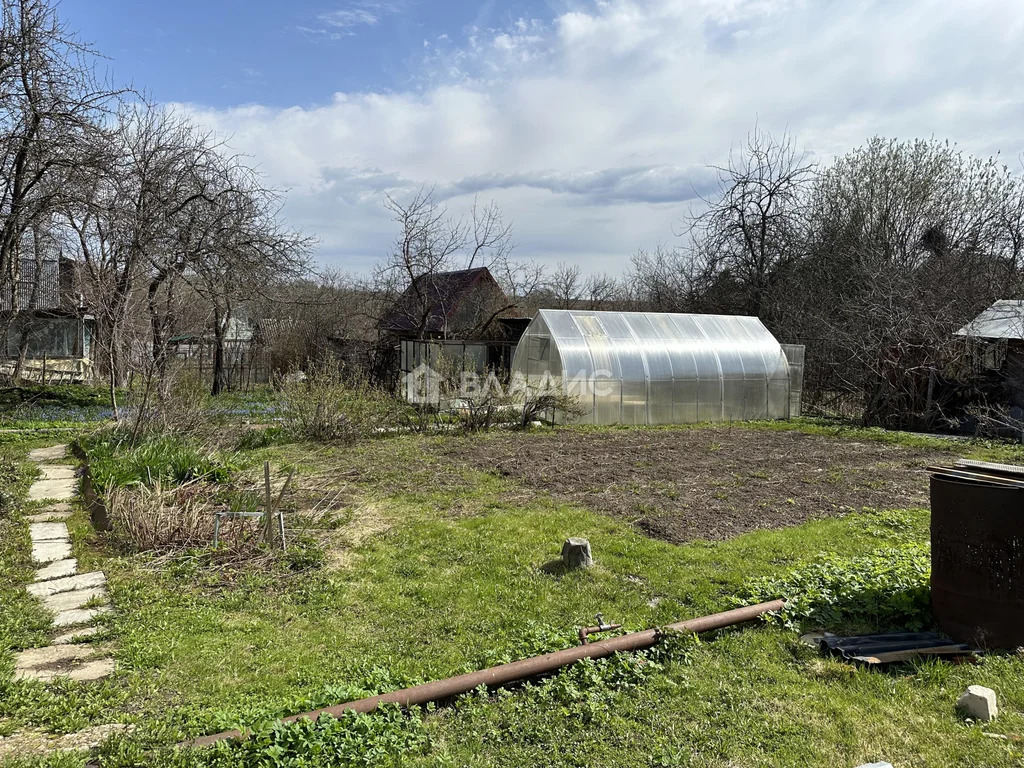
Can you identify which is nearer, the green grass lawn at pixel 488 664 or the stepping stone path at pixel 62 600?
the green grass lawn at pixel 488 664

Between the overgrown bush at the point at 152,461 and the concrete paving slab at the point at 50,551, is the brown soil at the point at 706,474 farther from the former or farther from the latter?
the concrete paving slab at the point at 50,551

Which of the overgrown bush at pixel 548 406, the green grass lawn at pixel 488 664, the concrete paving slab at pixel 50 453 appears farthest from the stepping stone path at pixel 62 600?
the overgrown bush at pixel 548 406

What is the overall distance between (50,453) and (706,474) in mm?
10504

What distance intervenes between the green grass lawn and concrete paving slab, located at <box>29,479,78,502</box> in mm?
1712

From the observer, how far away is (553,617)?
447cm

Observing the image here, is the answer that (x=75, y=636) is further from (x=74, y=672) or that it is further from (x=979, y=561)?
(x=979, y=561)

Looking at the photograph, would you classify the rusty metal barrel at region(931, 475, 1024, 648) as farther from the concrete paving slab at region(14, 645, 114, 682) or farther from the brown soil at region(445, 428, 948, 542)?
the concrete paving slab at region(14, 645, 114, 682)

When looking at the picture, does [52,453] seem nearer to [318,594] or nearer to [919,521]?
[318,594]

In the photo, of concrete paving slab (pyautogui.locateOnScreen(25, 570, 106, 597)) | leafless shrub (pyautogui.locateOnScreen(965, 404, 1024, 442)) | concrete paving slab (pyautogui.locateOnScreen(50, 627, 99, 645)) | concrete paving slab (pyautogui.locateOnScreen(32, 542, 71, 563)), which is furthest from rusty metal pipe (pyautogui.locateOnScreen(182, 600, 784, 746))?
leafless shrub (pyautogui.locateOnScreen(965, 404, 1024, 442))

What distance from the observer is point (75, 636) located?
4.01 meters

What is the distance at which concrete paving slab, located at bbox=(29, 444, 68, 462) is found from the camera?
981cm

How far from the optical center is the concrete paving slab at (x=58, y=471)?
8578 millimetres

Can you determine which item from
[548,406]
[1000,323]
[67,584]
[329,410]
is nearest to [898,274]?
[1000,323]

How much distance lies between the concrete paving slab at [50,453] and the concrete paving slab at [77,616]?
670cm
